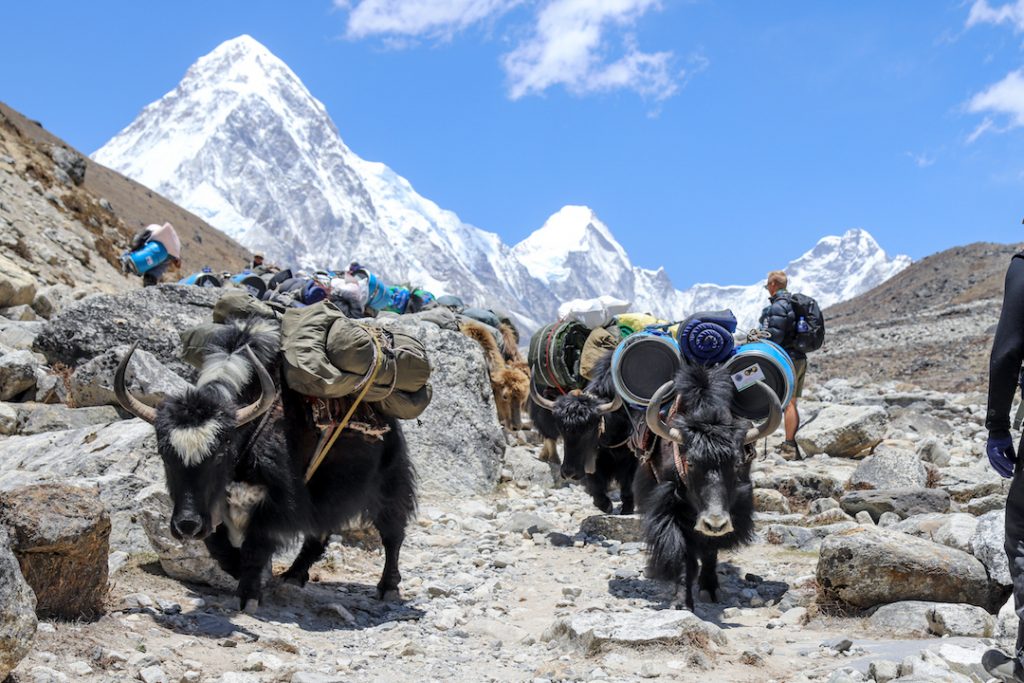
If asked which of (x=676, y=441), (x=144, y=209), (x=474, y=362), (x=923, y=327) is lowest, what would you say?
(x=676, y=441)

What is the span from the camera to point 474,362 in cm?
897

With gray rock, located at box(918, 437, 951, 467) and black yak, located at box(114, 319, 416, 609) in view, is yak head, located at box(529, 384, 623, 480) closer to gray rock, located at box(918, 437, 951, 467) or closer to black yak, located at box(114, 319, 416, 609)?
black yak, located at box(114, 319, 416, 609)

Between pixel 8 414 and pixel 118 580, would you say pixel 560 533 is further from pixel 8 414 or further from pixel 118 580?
pixel 8 414

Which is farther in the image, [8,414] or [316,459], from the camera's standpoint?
[8,414]

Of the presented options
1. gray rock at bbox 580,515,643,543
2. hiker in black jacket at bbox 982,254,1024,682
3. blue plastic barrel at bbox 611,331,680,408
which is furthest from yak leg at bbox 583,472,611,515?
hiker in black jacket at bbox 982,254,1024,682

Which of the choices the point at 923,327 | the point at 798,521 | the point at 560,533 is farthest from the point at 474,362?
the point at 923,327

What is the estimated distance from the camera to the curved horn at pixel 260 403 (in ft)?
14.8

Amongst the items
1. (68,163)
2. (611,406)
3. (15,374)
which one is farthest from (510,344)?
(68,163)

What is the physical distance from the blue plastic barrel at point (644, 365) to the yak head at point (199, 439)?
8.09 ft

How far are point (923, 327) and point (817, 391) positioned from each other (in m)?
19.0

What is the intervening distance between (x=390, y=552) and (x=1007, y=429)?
3532 millimetres

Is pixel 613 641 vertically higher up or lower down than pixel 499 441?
lower down

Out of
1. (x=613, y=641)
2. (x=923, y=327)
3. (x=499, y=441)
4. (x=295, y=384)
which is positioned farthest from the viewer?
(x=923, y=327)

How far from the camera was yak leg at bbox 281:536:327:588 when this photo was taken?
5.36 metres
